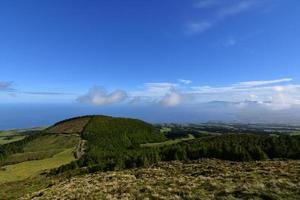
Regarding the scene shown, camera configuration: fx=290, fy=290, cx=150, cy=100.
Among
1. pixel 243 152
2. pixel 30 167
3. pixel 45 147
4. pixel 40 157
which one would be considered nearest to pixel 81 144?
pixel 45 147

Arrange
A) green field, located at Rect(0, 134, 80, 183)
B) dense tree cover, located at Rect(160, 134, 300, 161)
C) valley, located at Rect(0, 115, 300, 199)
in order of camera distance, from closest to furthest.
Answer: valley, located at Rect(0, 115, 300, 199) < dense tree cover, located at Rect(160, 134, 300, 161) < green field, located at Rect(0, 134, 80, 183)

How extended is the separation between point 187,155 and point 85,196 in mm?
58745

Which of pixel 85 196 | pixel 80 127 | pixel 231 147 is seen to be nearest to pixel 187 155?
pixel 231 147

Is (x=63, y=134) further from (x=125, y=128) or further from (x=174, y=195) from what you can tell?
(x=174, y=195)

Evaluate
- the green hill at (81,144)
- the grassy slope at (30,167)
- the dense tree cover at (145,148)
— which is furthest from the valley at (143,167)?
the green hill at (81,144)

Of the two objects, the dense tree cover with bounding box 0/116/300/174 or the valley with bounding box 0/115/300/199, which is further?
the dense tree cover with bounding box 0/116/300/174

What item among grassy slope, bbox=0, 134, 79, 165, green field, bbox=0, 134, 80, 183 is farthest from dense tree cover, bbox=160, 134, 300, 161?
grassy slope, bbox=0, 134, 79, 165

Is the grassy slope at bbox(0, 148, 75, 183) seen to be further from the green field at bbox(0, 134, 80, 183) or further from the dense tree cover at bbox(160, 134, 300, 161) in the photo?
the dense tree cover at bbox(160, 134, 300, 161)

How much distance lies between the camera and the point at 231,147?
71500 millimetres

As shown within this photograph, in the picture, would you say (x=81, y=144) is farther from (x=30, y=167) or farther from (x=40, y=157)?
(x=30, y=167)

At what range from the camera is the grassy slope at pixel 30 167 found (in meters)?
85.4

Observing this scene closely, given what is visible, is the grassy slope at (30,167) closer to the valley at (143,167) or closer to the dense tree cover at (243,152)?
the valley at (143,167)

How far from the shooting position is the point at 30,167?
101m

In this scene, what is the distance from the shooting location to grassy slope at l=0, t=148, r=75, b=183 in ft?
280
